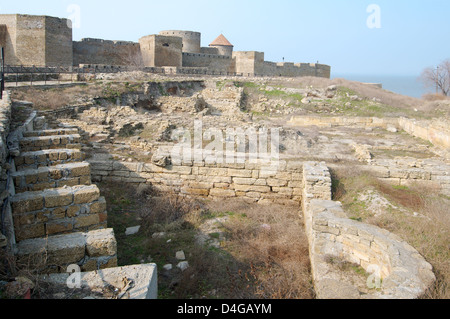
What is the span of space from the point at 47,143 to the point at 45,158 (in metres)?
0.85

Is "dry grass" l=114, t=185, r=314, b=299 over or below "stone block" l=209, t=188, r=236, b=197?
below

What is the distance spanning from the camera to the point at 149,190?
6.77 metres

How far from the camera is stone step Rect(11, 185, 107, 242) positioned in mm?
3482

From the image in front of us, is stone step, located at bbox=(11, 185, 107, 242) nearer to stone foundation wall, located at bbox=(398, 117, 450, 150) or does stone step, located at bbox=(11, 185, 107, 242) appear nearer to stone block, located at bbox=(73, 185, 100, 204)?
stone block, located at bbox=(73, 185, 100, 204)

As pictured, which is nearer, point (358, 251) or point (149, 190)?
point (358, 251)

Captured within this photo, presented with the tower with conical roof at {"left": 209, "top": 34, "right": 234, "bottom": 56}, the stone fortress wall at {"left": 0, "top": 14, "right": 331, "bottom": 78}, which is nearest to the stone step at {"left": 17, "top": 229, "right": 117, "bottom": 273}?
the stone fortress wall at {"left": 0, "top": 14, "right": 331, "bottom": 78}

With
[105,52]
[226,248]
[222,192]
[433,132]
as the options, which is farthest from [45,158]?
[105,52]

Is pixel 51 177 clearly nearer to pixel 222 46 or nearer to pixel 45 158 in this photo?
pixel 45 158

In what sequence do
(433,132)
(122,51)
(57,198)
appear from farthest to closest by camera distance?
(122,51), (433,132), (57,198)

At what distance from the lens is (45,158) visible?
4.78 m

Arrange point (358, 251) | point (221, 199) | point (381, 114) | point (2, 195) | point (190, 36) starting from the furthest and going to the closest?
point (190, 36) → point (381, 114) → point (221, 199) → point (358, 251) → point (2, 195)

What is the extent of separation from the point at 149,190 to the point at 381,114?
16.2 meters

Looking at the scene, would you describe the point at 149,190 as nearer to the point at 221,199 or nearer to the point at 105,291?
the point at 221,199
